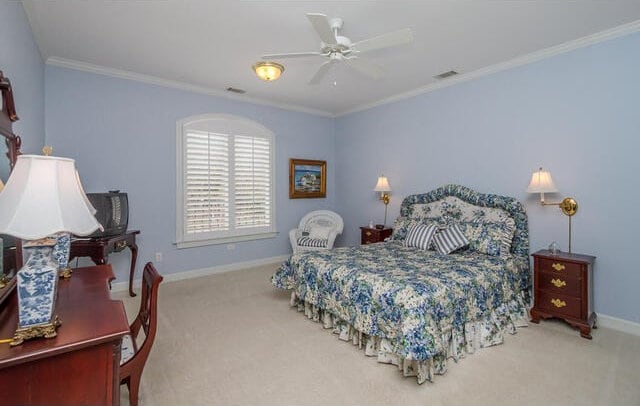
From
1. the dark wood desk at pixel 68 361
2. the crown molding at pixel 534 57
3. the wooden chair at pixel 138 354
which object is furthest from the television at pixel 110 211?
the crown molding at pixel 534 57

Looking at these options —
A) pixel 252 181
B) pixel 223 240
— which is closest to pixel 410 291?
pixel 223 240

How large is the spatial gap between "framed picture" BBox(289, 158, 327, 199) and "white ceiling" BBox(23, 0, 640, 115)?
1857 mm

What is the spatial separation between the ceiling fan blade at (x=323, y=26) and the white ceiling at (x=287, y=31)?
321 millimetres

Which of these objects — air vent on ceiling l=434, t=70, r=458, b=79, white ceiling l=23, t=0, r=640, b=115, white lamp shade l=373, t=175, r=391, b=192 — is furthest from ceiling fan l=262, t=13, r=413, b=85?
white lamp shade l=373, t=175, r=391, b=192

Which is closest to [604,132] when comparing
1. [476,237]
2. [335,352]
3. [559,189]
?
[559,189]

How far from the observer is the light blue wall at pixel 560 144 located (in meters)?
2.87

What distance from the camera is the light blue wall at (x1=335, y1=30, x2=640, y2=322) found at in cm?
287

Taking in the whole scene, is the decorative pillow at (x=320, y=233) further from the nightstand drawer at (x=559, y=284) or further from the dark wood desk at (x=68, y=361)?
the dark wood desk at (x=68, y=361)

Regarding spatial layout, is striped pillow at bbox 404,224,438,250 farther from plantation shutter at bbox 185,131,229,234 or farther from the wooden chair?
the wooden chair

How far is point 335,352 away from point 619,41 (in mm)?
3812

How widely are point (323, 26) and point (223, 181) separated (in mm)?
3138

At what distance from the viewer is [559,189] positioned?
325cm

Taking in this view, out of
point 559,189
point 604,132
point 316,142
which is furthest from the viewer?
point 316,142

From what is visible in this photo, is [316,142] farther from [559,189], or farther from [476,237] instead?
[559,189]
